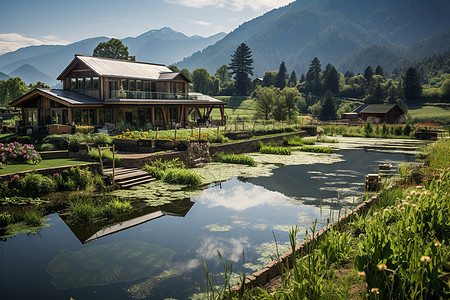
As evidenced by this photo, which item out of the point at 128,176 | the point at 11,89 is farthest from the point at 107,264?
the point at 11,89

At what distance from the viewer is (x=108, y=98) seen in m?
34.9

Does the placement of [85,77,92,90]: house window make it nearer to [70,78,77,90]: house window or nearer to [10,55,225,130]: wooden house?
[10,55,225,130]: wooden house

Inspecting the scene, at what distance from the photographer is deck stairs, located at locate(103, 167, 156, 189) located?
Result: 593 inches

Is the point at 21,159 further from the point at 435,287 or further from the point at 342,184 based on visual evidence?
the point at 435,287

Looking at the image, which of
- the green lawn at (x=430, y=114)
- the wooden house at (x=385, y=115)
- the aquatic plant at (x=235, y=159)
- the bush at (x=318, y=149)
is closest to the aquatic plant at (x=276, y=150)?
the bush at (x=318, y=149)

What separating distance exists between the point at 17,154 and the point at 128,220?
813cm

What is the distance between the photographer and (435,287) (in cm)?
443

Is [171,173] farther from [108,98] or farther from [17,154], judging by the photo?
[108,98]

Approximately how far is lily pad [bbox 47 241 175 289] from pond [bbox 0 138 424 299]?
20mm

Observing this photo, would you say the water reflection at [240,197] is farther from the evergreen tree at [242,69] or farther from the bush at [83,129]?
the evergreen tree at [242,69]

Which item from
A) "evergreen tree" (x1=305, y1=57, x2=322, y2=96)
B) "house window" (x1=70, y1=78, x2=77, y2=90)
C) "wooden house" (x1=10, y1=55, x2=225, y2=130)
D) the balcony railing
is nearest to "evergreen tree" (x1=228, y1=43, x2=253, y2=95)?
"evergreen tree" (x1=305, y1=57, x2=322, y2=96)

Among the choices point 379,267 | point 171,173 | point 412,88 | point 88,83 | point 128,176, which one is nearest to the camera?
point 379,267

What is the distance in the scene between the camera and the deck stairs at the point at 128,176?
15.1m

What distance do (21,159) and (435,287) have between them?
1641 centimetres
